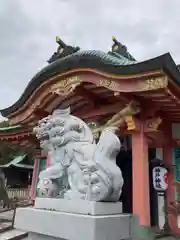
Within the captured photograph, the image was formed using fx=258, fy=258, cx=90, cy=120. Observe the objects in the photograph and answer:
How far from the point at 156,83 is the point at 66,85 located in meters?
2.23

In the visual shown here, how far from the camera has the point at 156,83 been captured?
188 inches

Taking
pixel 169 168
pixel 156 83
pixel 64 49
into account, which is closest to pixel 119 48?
pixel 64 49

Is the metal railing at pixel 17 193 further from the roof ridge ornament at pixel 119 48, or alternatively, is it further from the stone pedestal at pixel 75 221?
the stone pedestal at pixel 75 221

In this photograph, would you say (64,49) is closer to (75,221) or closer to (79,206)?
(79,206)

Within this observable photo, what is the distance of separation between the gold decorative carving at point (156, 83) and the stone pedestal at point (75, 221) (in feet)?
8.33

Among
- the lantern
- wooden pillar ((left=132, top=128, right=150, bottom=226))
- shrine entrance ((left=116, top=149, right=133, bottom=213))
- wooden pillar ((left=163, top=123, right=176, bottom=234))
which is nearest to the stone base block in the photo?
wooden pillar ((left=132, top=128, right=150, bottom=226))

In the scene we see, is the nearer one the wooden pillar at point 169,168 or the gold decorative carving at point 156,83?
the gold decorative carving at point 156,83

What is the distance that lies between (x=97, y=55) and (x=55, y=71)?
1171mm

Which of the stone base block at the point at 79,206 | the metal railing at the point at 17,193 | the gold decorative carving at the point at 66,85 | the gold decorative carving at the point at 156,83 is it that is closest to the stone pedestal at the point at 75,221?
the stone base block at the point at 79,206

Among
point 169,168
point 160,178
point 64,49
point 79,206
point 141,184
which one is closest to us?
point 79,206

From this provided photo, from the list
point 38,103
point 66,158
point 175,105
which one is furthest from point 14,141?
point 66,158

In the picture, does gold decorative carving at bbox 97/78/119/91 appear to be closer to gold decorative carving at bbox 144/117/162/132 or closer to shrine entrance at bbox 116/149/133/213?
gold decorative carving at bbox 144/117/162/132

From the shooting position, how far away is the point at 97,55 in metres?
5.76

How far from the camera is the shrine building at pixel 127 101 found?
16.7ft
